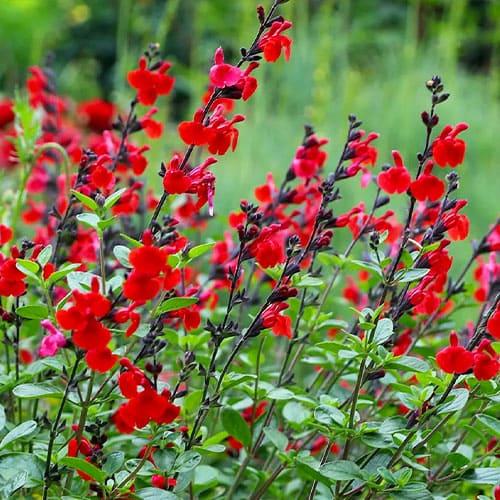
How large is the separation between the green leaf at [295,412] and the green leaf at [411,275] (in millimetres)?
369

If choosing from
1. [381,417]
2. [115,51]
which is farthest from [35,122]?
[115,51]

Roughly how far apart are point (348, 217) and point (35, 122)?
2.71 feet

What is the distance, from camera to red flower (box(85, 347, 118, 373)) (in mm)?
1237

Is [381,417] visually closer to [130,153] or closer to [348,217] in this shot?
[348,217]

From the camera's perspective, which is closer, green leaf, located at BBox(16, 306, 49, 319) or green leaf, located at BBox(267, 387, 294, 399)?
green leaf, located at BBox(16, 306, 49, 319)

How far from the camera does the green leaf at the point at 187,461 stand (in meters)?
1.38

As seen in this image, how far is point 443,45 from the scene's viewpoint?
694 centimetres

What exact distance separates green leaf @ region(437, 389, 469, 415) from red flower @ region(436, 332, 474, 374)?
5cm

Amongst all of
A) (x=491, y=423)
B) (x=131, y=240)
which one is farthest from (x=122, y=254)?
(x=491, y=423)

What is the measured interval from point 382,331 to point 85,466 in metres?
0.52

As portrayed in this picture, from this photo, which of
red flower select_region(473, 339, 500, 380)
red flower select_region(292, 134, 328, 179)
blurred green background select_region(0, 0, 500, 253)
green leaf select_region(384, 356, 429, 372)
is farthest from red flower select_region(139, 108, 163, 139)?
blurred green background select_region(0, 0, 500, 253)

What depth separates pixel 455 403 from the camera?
1.43 metres

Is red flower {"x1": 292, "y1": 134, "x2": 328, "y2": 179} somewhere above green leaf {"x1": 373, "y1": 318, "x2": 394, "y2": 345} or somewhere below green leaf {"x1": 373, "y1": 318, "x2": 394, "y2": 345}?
above

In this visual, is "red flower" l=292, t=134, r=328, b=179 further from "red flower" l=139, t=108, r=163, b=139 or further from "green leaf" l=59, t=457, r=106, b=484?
"green leaf" l=59, t=457, r=106, b=484
